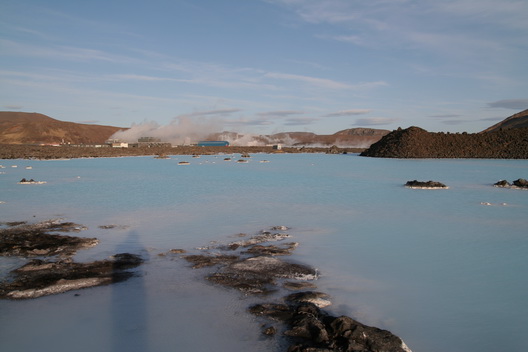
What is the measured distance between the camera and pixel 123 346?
14.3ft

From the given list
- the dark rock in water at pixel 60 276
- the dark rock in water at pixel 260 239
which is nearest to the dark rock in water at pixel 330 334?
the dark rock in water at pixel 60 276

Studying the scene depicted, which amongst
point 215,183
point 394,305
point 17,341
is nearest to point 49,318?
point 17,341

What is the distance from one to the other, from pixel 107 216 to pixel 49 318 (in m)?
7.51

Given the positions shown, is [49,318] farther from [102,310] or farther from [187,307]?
[187,307]

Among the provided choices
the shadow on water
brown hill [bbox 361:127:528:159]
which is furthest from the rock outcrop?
brown hill [bbox 361:127:528:159]

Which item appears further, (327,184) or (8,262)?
(327,184)

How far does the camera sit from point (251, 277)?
643 cm

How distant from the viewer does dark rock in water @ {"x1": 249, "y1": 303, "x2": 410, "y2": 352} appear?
4.10 meters

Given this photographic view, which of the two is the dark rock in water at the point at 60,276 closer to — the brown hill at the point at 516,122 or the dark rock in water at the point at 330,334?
the dark rock in water at the point at 330,334

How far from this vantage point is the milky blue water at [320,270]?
4598mm

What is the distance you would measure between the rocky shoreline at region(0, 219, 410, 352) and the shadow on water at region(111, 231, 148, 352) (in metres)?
0.21

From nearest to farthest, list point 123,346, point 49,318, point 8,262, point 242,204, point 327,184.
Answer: point 123,346 < point 49,318 < point 8,262 < point 242,204 < point 327,184

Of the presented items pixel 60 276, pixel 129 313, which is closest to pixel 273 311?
pixel 129 313

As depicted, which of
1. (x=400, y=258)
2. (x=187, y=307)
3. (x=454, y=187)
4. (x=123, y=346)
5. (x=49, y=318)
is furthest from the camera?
(x=454, y=187)
